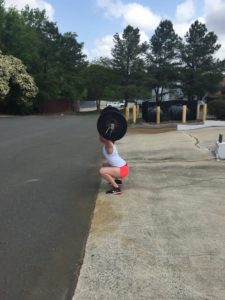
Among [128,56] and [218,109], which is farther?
[128,56]

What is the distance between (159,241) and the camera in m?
5.00

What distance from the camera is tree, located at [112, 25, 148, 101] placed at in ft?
203

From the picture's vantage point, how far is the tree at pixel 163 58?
2371 inches

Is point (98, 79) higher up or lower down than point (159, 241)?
lower down

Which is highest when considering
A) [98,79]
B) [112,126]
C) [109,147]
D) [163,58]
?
[163,58]

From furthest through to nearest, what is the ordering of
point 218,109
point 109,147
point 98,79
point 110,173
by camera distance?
point 98,79, point 218,109, point 109,147, point 110,173

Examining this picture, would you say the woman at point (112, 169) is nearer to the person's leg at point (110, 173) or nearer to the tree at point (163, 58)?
the person's leg at point (110, 173)

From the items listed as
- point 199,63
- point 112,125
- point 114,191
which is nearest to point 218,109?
point 112,125

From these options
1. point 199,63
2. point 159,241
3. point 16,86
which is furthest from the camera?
point 199,63

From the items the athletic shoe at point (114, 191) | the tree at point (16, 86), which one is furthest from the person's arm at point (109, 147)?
the tree at point (16, 86)

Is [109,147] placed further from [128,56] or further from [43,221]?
[128,56]

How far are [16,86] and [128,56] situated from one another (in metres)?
22.5

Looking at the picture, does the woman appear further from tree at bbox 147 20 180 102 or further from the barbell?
tree at bbox 147 20 180 102

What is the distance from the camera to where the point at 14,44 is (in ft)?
171
